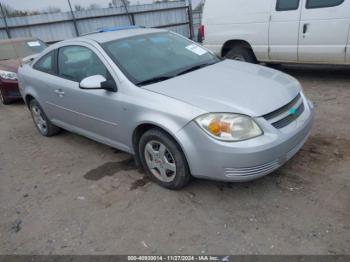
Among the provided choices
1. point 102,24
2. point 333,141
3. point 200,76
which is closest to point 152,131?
point 200,76

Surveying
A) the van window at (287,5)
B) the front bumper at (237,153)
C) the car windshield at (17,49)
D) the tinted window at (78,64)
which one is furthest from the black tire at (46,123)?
the van window at (287,5)

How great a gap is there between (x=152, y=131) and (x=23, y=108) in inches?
202

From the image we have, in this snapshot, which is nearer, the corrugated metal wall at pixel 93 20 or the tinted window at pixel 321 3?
the tinted window at pixel 321 3

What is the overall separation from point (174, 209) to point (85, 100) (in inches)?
67.2

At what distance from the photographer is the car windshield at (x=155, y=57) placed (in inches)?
139

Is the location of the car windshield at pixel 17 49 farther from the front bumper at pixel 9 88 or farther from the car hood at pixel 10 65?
the front bumper at pixel 9 88

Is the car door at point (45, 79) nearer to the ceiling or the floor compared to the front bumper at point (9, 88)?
nearer to the ceiling

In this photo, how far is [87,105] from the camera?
3.92m

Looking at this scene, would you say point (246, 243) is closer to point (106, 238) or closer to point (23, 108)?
point (106, 238)

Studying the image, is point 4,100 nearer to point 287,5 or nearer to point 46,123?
point 46,123

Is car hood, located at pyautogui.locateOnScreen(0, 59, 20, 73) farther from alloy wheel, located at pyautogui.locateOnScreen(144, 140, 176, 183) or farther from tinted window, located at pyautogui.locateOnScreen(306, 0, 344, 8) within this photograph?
tinted window, located at pyautogui.locateOnScreen(306, 0, 344, 8)

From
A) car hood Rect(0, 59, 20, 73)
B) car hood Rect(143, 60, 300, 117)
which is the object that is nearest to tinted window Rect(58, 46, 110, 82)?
car hood Rect(143, 60, 300, 117)

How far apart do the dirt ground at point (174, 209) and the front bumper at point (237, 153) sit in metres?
0.35

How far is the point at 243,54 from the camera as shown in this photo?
7.32 m
